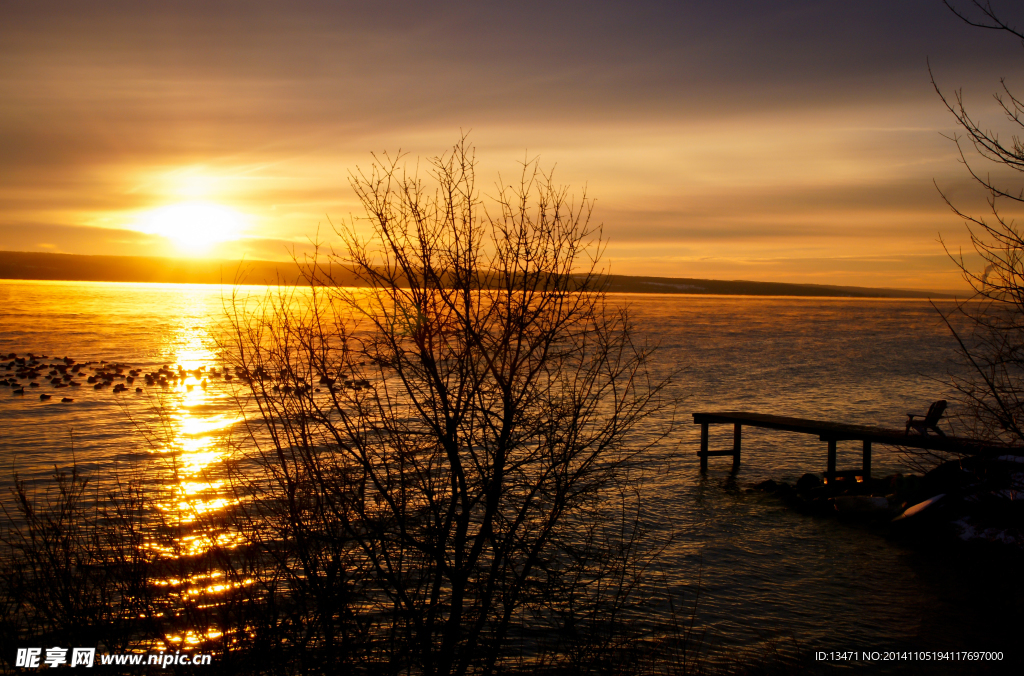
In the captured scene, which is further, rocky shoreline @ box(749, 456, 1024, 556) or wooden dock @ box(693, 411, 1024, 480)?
wooden dock @ box(693, 411, 1024, 480)

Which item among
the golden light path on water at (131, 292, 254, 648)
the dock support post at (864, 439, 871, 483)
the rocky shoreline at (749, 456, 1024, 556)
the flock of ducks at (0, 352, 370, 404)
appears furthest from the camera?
the flock of ducks at (0, 352, 370, 404)

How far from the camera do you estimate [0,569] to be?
29.4 ft

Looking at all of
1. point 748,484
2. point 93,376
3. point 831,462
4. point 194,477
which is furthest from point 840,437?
point 93,376

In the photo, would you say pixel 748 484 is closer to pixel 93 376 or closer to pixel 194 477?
pixel 194 477

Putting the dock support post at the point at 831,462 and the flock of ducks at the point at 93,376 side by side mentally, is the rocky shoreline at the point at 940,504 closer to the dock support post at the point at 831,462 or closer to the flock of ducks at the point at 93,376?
the dock support post at the point at 831,462

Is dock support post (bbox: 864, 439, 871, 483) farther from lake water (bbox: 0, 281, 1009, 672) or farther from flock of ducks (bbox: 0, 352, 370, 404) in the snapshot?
flock of ducks (bbox: 0, 352, 370, 404)

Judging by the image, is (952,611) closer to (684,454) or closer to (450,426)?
(450,426)

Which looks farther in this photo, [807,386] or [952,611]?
[807,386]

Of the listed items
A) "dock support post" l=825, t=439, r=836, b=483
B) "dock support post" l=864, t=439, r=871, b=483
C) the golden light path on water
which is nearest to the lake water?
the golden light path on water

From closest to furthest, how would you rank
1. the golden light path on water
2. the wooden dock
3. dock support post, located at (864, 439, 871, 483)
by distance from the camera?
1. the golden light path on water
2. the wooden dock
3. dock support post, located at (864, 439, 871, 483)

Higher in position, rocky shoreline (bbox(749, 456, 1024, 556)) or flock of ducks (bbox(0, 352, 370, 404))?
rocky shoreline (bbox(749, 456, 1024, 556))

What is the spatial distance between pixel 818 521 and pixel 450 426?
11.3 m

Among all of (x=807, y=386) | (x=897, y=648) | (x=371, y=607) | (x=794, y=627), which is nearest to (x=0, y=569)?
(x=371, y=607)

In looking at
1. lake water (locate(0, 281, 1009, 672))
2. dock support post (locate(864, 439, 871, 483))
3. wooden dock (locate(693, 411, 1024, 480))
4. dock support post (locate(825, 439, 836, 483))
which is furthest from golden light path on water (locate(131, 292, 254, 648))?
dock support post (locate(864, 439, 871, 483))
